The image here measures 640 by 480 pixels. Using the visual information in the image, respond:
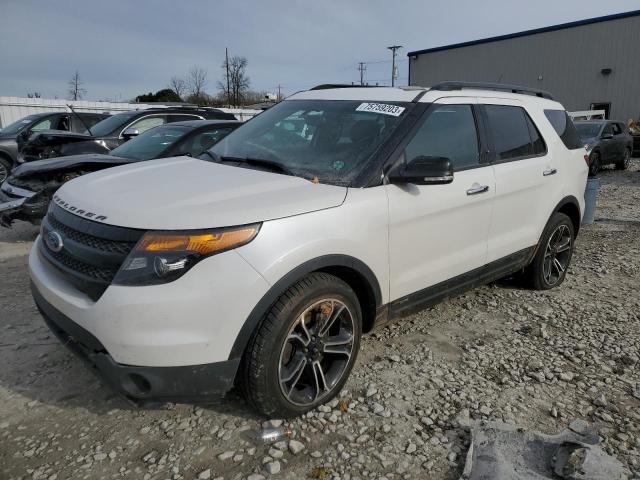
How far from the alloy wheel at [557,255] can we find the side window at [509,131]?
0.98 metres

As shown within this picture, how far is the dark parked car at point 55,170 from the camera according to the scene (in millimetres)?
5707

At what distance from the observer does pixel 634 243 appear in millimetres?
6598

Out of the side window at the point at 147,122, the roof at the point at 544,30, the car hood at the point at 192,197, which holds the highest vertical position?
the roof at the point at 544,30

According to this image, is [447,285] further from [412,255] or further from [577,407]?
[577,407]

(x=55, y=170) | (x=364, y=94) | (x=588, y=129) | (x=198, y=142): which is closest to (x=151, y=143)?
(x=198, y=142)

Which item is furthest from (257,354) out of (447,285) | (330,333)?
(447,285)

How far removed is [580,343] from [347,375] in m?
1.98

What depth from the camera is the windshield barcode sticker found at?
318 centimetres

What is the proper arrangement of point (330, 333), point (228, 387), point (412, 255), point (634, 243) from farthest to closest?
1. point (634, 243)
2. point (412, 255)
3. point (330, 333)
4. point (228, 387)

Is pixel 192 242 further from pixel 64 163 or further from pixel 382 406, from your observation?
pixel 64 163

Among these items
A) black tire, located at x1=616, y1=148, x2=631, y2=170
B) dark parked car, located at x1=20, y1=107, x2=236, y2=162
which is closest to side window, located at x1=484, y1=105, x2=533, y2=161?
dark parked car, located at x1=20, y1=107, x2=236, y2=162

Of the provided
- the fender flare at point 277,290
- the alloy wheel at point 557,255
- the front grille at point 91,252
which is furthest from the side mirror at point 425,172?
the alloy wheel at point 557,255

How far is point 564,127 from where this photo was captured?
15.4 ft

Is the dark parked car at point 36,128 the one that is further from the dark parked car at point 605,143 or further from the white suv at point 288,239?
the dark parked car at point 605,143
